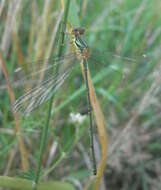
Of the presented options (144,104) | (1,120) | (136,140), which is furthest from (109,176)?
(1,120)

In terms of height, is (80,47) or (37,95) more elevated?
(80,47)

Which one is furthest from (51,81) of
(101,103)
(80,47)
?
(101,103)

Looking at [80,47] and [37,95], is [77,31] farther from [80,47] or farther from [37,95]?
[37,95]

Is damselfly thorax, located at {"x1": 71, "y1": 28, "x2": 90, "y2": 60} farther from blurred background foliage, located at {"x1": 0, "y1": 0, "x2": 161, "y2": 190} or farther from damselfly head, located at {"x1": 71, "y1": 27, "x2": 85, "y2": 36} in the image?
blurred background foliage, located at {"x1": 0, "y1": 0, "x2": 161, "y2": 190}

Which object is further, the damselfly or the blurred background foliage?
the blurred background foliage

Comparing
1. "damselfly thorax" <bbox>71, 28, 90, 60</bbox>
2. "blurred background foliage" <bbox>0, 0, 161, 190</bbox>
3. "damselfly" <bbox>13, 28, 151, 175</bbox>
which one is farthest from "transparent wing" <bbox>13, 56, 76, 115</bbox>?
"blurred background foliage" <bbox>0, 0, 161, 190</bbox>

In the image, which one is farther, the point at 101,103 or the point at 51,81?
the point at 101,103

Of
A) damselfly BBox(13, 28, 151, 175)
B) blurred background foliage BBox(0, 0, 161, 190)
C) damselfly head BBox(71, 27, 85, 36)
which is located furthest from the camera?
blurred background foliage BBox(0, 0, 161, 190)

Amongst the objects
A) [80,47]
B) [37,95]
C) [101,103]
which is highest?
[80,47]

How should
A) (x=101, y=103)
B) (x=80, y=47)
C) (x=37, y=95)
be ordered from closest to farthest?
(x=37, y=95)
(x=80, y=47)
(x=101, y=103)
